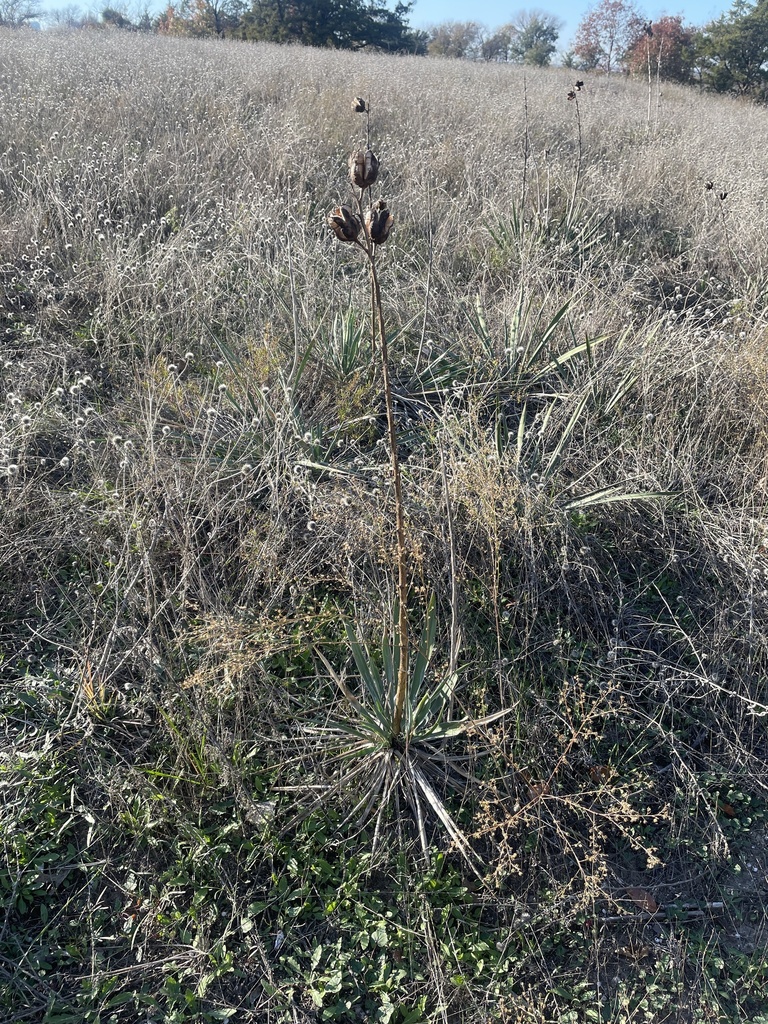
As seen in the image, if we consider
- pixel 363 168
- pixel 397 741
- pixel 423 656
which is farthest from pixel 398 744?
pixel 363 168

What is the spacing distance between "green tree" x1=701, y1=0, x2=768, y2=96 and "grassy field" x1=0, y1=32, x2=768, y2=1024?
21.1 meters

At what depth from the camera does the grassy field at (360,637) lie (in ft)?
5.82

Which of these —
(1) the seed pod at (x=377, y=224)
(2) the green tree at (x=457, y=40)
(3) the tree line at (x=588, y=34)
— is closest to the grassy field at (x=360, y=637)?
(1) the seed pod at (x=377, y=224)

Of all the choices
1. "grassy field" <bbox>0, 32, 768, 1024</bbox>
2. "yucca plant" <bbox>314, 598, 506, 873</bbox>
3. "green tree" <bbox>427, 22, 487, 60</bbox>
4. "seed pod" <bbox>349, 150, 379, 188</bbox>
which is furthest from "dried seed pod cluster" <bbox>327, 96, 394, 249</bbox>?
"green tree" <bbox>427, 22, 487, 60</bbox>

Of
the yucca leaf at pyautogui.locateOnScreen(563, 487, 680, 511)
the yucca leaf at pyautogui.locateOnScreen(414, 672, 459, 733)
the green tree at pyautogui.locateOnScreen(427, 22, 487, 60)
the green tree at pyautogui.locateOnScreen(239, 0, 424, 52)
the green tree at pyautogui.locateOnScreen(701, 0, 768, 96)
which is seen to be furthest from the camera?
the green tree at pyautogui.locateOnScreen(427, 22, 487, 60)

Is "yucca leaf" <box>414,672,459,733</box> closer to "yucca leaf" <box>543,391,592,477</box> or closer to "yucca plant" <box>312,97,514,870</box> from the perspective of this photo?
"yucca plant" <box>312,97,514,870</box>

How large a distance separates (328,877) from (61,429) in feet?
6.93

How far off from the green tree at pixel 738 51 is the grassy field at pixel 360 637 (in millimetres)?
21062

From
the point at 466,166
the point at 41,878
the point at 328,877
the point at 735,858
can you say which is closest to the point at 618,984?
the point at 735,858

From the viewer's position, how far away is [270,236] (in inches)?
146

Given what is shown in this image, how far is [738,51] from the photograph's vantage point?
1955cm

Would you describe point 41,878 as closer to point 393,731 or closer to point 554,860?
point 393,731

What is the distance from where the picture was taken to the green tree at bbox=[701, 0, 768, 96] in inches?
761

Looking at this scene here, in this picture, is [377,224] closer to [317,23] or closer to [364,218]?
[364,218]
